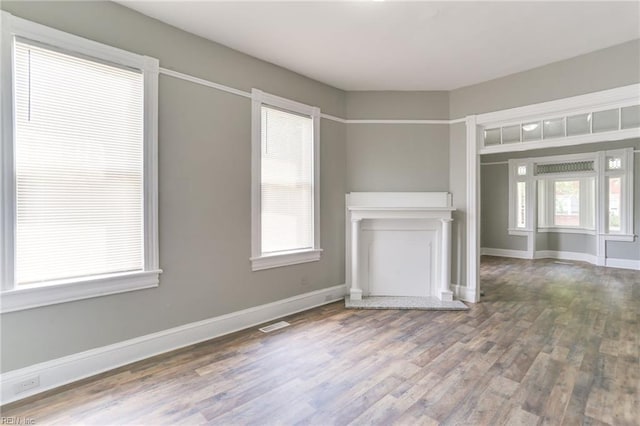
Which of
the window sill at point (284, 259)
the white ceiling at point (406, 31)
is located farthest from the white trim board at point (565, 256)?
the window sill at point (284, 259)

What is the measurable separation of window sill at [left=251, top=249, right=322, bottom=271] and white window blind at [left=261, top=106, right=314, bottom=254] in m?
0.08

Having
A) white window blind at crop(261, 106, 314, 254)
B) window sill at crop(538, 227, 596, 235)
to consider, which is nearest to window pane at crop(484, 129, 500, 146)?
white window blind at crop(261, 106, 314, 254)

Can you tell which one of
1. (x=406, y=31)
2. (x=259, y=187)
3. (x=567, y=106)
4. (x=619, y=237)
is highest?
(x=406, y=31)

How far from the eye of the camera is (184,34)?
2.89 metres

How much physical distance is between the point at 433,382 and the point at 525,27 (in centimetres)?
318

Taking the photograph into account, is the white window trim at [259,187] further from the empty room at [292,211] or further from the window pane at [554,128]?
the window pane at [554,128]

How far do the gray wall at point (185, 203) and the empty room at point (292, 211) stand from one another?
0.02 meters

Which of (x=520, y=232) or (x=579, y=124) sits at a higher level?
(x=579, y=124)

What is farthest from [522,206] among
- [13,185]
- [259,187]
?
[13,185]

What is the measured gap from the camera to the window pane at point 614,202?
6797mm

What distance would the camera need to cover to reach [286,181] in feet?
12.2

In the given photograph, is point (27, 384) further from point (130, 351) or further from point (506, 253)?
point (506, 253)

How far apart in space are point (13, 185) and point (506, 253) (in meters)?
9.35

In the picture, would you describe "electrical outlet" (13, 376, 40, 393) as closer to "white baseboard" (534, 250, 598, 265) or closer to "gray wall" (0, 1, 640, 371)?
"gray wall" (0, 1, 640, 371)
